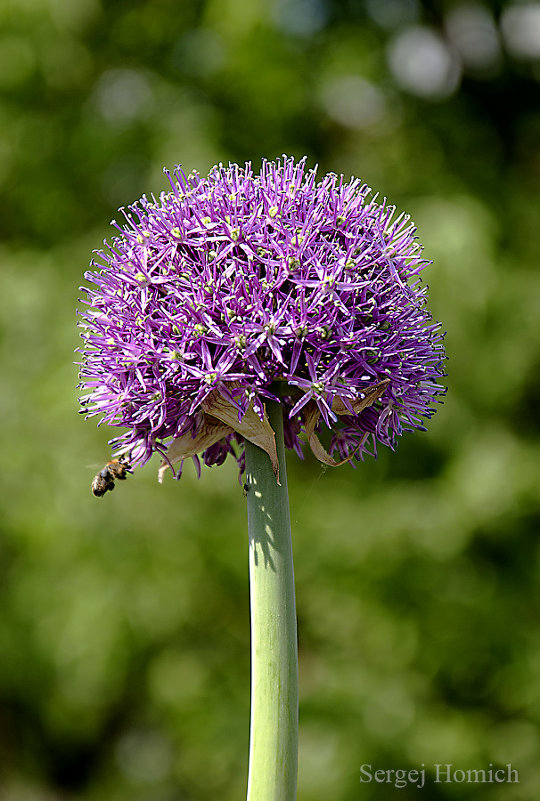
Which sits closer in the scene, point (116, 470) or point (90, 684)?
point (116, 470)

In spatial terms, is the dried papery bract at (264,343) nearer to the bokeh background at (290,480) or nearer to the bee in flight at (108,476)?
the bee in flight at (108,476)

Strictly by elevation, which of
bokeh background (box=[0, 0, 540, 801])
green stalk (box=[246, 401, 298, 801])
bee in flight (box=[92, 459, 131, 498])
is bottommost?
green stalk (box=[246, 401, 298, 801])

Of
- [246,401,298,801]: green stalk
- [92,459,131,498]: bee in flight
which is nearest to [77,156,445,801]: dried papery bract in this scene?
[246,401,298,801]: green stalk

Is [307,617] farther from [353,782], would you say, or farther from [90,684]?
[90,684]

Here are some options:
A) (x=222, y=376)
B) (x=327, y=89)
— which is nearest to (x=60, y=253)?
(x=327, y=89)

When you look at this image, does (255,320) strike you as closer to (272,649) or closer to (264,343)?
(264,343)

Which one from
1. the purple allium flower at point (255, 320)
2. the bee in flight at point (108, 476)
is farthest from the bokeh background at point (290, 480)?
the purple allium flower at point (255, 320)

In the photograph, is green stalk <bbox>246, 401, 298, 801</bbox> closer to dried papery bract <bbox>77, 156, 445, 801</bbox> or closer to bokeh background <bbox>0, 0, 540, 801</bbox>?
dried papery bract <bbox>77, 156, 445, 801</bbox>
